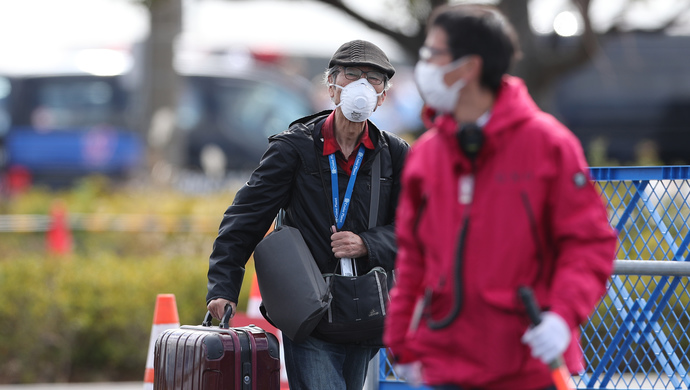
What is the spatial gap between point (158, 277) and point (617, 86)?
18.7 m

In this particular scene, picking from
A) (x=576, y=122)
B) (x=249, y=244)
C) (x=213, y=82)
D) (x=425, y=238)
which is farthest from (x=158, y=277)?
(x=576, y=122)

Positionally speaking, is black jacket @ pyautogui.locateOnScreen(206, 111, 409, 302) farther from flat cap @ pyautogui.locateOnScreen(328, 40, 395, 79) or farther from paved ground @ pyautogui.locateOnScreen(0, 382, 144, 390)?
paved ground @ pyautogui.locateOnScreen(0, 382, 144, 390)

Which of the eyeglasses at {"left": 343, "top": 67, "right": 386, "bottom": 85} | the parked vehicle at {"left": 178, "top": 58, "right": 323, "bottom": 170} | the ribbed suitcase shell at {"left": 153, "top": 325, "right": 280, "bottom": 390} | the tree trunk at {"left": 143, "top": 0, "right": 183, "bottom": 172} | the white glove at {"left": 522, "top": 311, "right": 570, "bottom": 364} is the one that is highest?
the parked vehicle at {"left": 178, "top": 58, "right": 323, "bottom": 170}

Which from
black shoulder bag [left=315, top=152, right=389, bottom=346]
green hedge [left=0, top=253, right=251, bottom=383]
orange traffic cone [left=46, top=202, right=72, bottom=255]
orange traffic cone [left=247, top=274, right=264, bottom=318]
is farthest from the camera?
orange traffic cone [left=46, top=202, right=72, bottom=255]

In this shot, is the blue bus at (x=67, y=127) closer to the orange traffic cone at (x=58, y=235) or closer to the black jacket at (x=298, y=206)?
the orange traffic cone at (x=58, y=235)

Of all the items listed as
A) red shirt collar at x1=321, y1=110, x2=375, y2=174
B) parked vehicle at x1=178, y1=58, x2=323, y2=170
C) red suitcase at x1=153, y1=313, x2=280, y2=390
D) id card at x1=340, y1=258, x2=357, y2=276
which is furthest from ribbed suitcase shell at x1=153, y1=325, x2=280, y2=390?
parked vehicle at x1=178, y1=58, x2=323, y2=170

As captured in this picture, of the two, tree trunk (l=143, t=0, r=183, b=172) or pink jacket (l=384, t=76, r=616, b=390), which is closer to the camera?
pink jacket (l=384, t=76, r=616, b=390)

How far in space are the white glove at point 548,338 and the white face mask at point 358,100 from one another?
5.15 feet

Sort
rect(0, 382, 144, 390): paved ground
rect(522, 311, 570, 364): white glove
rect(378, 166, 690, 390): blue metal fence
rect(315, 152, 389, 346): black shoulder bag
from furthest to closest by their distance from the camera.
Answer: rect(0, 382, 144, 390): paved ground
rect(378, 166, 690, 390): blue metal fence
rect(315, 152, 389, 346): black shoulder bag
rect(522, 311, 570, 364): white glove

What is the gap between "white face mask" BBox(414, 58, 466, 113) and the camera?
2609 mm

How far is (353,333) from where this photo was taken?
3756 mm

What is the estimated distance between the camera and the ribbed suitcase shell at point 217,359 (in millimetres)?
3760

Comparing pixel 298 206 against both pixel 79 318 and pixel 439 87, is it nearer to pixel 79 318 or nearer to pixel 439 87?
pixel 439 87

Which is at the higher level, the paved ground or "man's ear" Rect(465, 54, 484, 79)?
"man's ear" Rect(465, 54, 484, 79)
